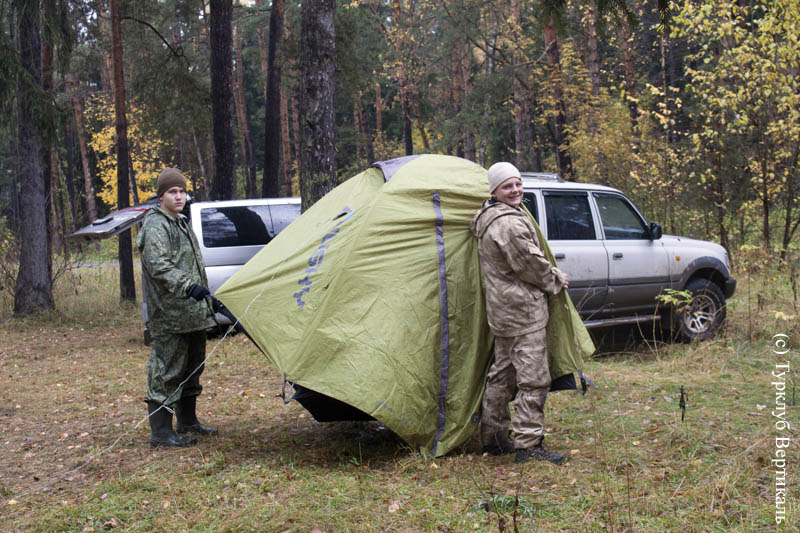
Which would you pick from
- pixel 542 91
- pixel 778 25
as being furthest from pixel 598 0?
pixel 542 91

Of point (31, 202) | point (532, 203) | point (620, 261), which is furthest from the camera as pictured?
point (31, 202)

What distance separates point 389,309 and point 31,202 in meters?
9.97

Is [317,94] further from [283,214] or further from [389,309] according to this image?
[389,309]

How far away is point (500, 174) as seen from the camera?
4426mm

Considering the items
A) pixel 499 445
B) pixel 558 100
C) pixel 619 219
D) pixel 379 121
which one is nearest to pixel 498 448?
pixel 499 445

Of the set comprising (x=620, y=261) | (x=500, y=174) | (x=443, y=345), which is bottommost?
(x=443, y=345)

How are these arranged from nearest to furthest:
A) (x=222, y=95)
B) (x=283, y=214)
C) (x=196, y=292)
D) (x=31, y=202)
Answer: (x=196, y=292) → (x=283, y=214) → (x=31, y=202) → (x=222, y=95)

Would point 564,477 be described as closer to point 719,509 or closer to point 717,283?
point 719,509

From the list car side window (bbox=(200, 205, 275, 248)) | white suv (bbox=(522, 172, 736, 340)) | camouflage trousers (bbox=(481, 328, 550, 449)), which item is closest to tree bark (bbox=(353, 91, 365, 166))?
car side window (bbox=(200, 205, 275, 248))

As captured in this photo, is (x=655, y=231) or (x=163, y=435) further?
(x=655, y=231)

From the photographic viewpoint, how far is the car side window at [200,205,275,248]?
9.33 metres

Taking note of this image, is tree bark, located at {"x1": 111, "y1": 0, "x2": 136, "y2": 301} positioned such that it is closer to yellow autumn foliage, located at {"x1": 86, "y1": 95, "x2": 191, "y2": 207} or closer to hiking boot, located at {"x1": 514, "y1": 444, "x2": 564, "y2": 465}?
hiking boot, located at {"x1": 514, "y1": 444, "x2": 564, "y2": 465}

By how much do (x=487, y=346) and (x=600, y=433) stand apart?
97 centimetres

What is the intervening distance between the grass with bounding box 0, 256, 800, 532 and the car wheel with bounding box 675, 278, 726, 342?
773mm
